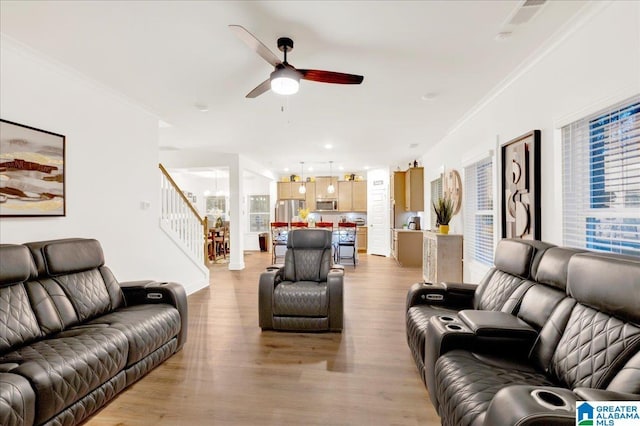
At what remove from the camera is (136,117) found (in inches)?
148

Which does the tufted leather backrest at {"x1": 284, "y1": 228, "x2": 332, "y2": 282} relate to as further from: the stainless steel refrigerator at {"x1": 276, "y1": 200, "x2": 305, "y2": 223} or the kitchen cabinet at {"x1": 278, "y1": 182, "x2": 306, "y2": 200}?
the kitchen cabinet at {"x1": 278, "y1": 182, "x2": 306, "y2": 200}

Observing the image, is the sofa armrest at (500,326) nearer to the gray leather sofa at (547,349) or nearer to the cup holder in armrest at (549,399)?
the gray leather sofa at (547,349)

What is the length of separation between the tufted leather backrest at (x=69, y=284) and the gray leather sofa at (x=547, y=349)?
2.64 meters

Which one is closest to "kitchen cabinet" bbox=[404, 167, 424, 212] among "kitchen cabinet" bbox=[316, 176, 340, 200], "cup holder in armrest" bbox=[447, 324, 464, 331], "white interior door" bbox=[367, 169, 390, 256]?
"white interior door" bbox=[367, 169, 390, 256]

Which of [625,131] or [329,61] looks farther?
[329,61]

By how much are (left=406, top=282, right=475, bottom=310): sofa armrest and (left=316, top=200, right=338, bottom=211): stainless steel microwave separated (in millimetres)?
6945

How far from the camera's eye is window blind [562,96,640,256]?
1827 mm

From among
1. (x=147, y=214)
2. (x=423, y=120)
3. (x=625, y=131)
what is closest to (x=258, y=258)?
(x=147, y=214)

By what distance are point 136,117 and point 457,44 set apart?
12.4 feet

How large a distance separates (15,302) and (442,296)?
3262 mm

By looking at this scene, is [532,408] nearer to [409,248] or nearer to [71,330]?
[71,330]

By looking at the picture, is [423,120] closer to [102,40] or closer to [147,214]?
[102,40]

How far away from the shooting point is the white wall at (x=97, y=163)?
2520 mm

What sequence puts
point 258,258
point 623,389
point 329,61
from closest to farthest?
1. point 623,389
2. point 329,61
3. point 258,258
